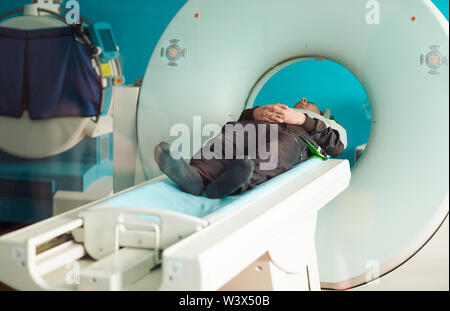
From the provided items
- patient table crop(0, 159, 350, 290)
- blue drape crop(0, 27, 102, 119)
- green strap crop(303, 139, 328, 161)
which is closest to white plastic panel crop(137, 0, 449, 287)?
green strap crop(303, 139, 328, 161)

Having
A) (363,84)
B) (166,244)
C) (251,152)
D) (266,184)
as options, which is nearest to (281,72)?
(363,84)

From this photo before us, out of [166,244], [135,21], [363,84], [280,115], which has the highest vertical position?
[135,21]

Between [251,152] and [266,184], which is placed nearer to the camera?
[266,184]

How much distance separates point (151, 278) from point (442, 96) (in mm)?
1235

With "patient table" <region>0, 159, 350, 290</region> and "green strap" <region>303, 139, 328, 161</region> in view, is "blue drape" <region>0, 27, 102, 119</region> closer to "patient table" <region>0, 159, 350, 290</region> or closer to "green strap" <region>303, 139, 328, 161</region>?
"green strap" <region>303, 139, 328, 161</region>

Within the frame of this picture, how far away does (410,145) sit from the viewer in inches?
74.2

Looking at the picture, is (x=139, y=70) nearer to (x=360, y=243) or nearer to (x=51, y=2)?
Answer: (x=51, y=2)

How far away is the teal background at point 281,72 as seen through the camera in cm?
263

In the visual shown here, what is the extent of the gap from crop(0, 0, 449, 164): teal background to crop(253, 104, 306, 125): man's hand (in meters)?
0.76

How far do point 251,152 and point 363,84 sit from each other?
581 mm

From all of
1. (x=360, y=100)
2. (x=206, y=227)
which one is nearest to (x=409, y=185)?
(x=360, y=100)

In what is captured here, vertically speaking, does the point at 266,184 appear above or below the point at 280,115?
below

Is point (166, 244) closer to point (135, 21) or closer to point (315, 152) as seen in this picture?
point (315, 152)

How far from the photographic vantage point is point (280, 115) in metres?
1.92
